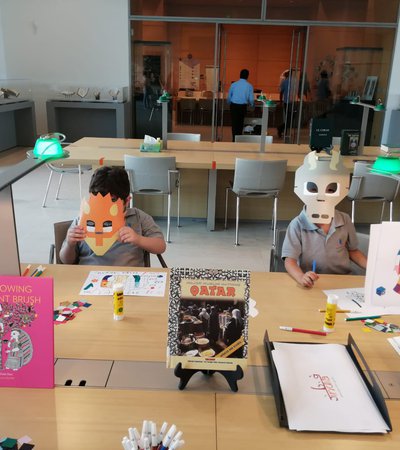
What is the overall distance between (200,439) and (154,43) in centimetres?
840

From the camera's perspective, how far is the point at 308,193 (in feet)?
6.04

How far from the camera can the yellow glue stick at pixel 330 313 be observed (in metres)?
1.59

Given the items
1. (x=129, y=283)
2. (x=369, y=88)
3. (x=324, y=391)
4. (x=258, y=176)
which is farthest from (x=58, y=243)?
(x=369, y=88)

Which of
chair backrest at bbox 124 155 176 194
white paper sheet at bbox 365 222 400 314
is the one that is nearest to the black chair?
white paper sheet at bbox 365 222 400 314

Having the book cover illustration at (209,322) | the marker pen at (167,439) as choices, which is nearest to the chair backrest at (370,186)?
the book cover illustration at (209,322)

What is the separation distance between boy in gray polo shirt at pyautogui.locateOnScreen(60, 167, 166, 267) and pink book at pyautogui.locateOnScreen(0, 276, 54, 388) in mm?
705

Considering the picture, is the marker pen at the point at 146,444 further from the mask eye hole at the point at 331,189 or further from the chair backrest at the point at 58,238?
the chair backrest at the point at 58,238

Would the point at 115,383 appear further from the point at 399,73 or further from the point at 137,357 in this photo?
the point at 399,73

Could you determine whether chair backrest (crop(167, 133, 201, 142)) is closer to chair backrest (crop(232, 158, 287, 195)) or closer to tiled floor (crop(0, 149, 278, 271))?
tiled floor (crop(0, 149, 278, 271))

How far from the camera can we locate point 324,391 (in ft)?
4.26

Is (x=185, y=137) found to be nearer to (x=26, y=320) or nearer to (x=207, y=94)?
(x=207, y=94)

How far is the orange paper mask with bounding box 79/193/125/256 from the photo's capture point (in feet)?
5.87

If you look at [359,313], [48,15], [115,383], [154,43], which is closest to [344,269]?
[359,313]

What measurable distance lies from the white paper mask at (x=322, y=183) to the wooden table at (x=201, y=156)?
2.49 meters
